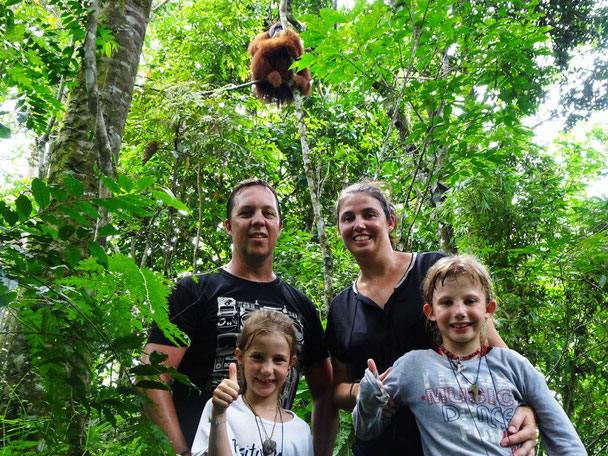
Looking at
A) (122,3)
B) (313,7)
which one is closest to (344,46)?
(122,3)

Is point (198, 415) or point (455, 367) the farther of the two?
point (198, 415)

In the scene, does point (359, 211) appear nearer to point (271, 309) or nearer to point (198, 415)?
point (271, 309)

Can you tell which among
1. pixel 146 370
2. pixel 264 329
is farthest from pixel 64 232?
pixel 264 329

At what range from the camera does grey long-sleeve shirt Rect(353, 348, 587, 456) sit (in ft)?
5.61

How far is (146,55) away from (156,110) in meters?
4.41

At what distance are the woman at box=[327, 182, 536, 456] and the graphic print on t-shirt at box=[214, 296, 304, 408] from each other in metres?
0.23

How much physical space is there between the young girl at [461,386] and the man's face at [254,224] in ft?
2.68

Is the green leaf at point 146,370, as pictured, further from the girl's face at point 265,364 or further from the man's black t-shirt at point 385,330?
the man's black t-shirt at point 385,330

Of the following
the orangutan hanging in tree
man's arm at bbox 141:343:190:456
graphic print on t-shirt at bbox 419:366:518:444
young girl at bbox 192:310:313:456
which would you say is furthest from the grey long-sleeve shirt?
the orangutan hanging in tree

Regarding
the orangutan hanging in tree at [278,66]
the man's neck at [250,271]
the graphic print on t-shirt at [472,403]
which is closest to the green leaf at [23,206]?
the man's neck at [250,271]

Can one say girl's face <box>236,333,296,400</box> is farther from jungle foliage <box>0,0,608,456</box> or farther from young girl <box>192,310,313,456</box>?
jungle foliage <box>0,0,608,456</box>

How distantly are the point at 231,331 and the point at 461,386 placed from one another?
3.42 ft

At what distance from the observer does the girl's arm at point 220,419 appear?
1.62m

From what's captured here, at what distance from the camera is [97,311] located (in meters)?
1.05
